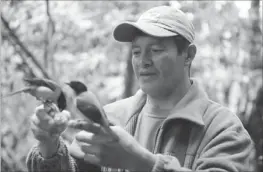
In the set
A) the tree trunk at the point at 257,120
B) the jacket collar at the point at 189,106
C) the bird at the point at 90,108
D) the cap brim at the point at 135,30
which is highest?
the cap brim at the point at 135,30

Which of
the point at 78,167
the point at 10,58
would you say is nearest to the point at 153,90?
the point at 78,167

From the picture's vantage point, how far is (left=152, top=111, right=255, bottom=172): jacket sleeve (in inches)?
59.2

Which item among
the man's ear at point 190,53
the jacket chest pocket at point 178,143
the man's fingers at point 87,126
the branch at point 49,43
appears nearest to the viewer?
the man's fingers at point 87,126

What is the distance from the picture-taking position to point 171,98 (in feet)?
5.84

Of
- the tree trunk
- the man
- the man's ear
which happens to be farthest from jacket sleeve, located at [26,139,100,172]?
the tree trunk

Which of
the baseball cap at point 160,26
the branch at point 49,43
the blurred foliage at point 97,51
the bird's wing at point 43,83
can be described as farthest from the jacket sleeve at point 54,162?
the branch at point 49,43

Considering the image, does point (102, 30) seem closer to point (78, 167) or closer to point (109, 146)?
point (78, 167)

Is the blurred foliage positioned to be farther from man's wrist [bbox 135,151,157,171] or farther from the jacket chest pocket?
man's wrist [bbox 135,151,157,171]

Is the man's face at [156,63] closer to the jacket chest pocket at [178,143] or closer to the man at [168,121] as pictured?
the man at [168,121]

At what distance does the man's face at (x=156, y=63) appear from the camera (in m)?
1.67

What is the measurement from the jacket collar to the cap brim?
0.94 feet

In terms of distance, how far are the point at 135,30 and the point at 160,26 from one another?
0.11m

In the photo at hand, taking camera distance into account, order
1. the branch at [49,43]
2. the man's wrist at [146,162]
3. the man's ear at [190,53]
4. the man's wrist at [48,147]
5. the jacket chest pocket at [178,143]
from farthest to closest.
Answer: the branch at [49,43]
the man's ear at [190,53]
the jacket chest pocket at [178,143]
the man's wrist at [48,147]
the man's wrist at [146,162]

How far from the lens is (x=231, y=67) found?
4793 mm
